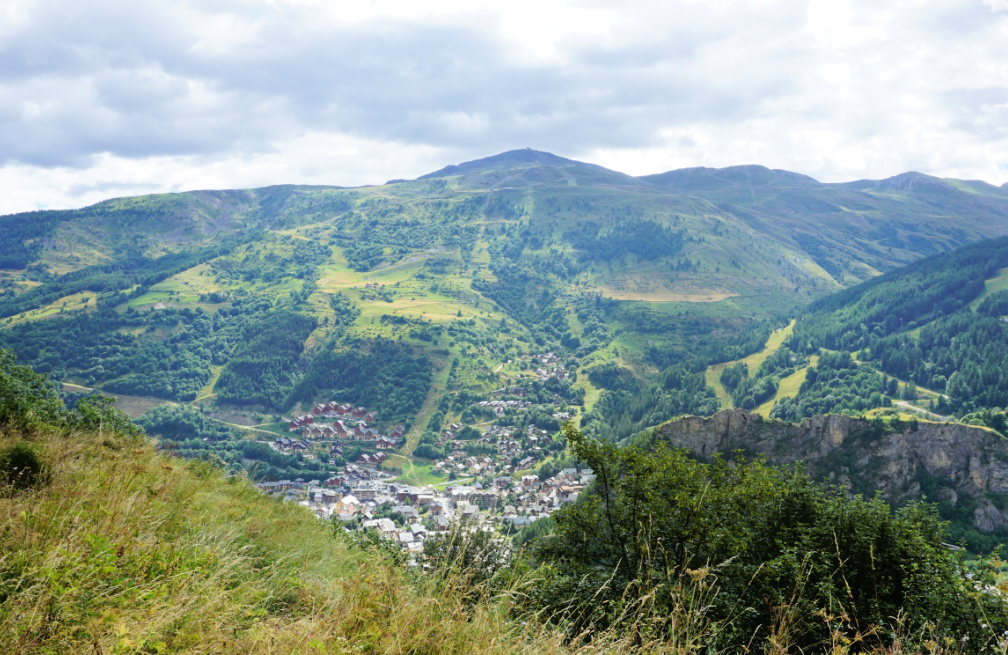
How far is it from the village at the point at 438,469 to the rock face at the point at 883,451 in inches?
705

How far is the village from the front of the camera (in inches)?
2290

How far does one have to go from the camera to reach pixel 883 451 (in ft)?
152

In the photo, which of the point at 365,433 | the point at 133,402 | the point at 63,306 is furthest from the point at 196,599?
the point at 63,306

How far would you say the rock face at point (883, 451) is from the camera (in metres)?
44.6

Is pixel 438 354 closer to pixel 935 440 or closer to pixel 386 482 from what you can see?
pixel 386 482

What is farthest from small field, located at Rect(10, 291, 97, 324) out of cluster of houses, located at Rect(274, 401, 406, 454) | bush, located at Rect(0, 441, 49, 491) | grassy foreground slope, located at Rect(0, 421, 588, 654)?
grassy foreground slope, located at Rect(0, 421, 588, 654)

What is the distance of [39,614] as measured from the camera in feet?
7.83

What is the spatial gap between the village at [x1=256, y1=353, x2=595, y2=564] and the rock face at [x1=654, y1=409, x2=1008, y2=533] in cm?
1790

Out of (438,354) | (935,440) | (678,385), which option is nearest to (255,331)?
(438,354)

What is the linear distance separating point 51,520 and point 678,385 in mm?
115025

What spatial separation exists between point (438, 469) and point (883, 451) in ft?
190

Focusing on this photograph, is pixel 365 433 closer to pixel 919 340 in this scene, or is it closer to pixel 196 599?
pixel 196 599

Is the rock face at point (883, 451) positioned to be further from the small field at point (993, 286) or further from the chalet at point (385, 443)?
the small field at point (993, 286)

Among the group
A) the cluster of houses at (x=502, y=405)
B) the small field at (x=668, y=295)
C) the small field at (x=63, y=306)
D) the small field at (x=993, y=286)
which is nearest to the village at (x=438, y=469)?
the cluster of houses at (x=502, y=405)
